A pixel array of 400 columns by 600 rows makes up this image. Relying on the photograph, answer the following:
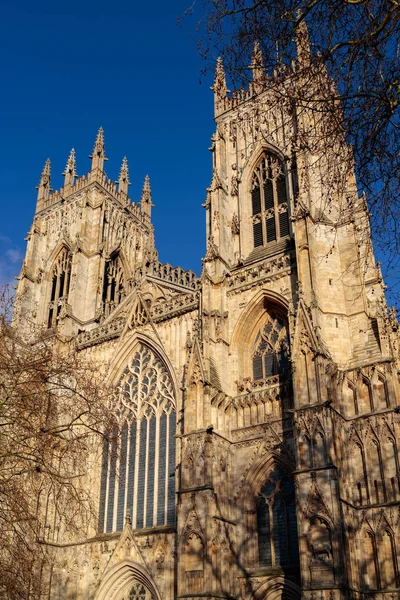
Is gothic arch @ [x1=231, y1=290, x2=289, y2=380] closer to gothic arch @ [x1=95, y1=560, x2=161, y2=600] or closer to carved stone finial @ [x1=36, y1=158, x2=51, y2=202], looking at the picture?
gothic arch @ [x1=95, y1=560, x2=161, y2=600]

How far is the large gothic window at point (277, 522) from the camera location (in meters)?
18.1

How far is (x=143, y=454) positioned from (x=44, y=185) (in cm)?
2106

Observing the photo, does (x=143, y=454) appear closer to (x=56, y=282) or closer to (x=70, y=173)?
(x=56, y=282)

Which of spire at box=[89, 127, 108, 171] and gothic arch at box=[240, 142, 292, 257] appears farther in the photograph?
spire at box=[89, 127, 108, 171]

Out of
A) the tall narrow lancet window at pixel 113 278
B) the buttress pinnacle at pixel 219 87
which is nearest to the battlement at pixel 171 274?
the tall narrow lancet window at pixel 113 278

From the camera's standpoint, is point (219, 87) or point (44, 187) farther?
point (44, 187)

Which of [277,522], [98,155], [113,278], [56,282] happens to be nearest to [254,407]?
[277,522]

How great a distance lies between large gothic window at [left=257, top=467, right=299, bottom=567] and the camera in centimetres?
1811

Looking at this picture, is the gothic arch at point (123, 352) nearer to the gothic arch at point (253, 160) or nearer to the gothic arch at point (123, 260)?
the gothic arch at point (253, 160)

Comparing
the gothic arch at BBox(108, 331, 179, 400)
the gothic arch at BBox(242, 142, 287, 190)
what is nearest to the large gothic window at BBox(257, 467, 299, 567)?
the gothic arch at BBox(108, 331, 179, 400)

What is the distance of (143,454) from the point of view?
22781 mm

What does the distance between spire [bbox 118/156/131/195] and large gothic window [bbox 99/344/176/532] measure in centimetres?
1552

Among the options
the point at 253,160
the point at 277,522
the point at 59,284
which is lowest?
the point at 277,522

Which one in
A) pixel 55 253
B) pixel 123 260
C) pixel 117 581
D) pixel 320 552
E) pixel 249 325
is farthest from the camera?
pixel 123 260
